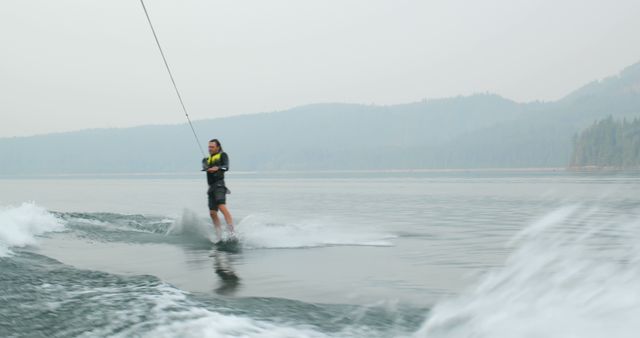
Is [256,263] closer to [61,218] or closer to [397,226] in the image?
[397,226]

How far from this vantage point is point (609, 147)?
136 m

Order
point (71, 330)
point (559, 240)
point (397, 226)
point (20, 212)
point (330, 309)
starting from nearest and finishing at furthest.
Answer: point (71, 330)
point (330, 309)
point (559, 240)
point (20, 212)
point (397, 226)

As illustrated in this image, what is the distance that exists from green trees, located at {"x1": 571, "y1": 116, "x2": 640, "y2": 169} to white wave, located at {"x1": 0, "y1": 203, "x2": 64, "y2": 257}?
13013cm

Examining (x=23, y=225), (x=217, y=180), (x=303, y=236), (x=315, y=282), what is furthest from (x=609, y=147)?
(x=315, y=282)

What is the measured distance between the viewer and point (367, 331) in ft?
17.5

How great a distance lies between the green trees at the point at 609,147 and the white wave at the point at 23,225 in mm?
130129

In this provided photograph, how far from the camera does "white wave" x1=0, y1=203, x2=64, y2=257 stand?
39.5 ft

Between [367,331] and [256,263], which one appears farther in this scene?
[256,263]

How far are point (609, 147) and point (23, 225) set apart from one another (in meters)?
139

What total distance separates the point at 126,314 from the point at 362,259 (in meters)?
5.29

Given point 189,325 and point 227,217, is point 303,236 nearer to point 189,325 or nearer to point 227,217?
point 227,217

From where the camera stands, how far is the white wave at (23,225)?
12.1 meters

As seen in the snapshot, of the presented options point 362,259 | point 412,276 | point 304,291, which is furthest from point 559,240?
point 304,291

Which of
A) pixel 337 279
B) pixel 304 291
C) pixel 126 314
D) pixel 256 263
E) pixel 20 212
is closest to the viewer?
pixel 126 314
